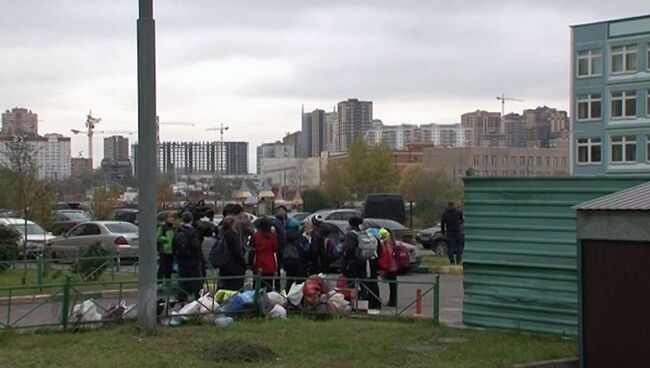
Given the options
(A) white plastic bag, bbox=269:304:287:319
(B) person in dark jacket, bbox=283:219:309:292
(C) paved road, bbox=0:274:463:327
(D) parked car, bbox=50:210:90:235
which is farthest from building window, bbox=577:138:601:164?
(A) white plastic bag, bbox=269:304:287:319

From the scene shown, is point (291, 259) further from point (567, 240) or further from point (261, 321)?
point (567, 240)

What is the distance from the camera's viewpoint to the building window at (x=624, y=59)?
74.9 meters

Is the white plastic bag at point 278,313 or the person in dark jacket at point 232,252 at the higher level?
the person in dark jacket at point 232,252

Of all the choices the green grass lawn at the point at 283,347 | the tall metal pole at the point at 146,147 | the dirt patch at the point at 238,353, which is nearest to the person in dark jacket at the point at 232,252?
the green grass lawn at the point at 283,347

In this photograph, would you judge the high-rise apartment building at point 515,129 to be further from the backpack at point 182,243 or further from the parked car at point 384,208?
the backpack at point 182,243

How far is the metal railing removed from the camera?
1347 centimetres

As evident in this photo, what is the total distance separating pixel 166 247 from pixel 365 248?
367 centimetres

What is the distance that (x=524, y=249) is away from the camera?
1351 cm

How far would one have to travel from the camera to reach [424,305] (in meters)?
17.3

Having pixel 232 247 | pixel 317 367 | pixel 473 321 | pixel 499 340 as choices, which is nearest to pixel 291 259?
pixel 232 247

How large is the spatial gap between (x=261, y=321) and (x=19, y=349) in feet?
12.0

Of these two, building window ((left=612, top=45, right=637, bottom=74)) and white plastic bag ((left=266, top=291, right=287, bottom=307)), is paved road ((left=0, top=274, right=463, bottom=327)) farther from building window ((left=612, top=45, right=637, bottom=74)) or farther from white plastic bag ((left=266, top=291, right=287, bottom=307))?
building window ((left=612, top=45, right=637, bottom=74))

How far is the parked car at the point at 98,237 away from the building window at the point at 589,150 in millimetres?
54833

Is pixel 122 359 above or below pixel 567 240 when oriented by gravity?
below
